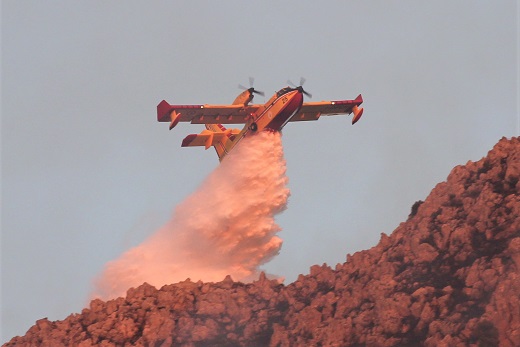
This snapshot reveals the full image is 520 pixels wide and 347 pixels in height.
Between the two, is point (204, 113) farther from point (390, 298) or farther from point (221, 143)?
point (390, 298)

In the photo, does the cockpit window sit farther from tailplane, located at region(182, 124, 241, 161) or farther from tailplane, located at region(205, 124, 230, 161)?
tailplane, located at region(205, 124, 230, 161)

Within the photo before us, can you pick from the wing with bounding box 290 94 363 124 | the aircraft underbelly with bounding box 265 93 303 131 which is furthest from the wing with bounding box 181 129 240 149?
the wing with bounding box 290 94 363 124

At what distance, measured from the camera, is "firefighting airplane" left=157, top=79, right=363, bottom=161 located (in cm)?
10025

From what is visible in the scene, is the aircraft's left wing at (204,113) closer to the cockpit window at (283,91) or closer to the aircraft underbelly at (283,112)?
the aircraft underbelly at (283,112)

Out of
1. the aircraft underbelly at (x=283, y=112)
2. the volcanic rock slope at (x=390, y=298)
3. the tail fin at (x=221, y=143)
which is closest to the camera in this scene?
the volcanic rock slope at (x=390, y=298)

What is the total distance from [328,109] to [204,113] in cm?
1167

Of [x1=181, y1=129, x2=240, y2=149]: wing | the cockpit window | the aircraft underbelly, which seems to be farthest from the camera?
[x1=181, y1=129, x2=240, y2=149]: wing

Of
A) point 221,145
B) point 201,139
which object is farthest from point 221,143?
point 201,139

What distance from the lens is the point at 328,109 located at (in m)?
110

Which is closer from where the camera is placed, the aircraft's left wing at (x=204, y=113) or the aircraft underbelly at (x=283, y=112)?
the aircraft underbelly at (x=283, y=112)

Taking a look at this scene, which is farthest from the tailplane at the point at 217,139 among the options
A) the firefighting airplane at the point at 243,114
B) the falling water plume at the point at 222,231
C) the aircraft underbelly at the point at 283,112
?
the aircraft underbelly at the point at 283,112

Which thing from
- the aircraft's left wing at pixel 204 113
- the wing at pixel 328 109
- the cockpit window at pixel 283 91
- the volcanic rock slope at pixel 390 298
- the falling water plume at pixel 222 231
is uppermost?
the wing at pixel 328 109

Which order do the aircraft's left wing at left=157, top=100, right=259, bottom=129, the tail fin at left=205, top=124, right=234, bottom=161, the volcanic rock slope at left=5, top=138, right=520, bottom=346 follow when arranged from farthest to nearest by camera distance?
the tail fin at left=205, top=124, right=234, bottom=161 < the aircraft's left wing at left=157, top=100, right=259, bottom=129 < the volcanic rock slope at left=5, top=138, right=520, bottom=346

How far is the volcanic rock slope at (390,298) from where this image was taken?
75625mm
